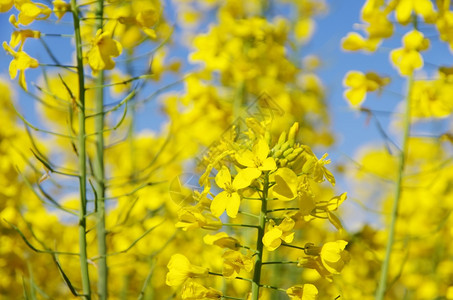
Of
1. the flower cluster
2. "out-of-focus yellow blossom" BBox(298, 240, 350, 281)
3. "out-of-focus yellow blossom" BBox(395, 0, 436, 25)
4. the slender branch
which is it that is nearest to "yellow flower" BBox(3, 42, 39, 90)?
the slender branch

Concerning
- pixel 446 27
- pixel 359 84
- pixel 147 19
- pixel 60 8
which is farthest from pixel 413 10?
pixel 60 8

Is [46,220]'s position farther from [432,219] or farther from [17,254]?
[432,219]

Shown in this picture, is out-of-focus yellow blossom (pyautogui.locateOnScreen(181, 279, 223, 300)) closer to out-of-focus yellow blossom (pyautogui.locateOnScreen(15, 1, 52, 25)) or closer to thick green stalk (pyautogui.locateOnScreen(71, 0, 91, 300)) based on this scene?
thick green stalk (pyautogui.locateOnScreen(71, 0, 91, 300))

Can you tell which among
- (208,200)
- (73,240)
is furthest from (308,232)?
(208,200)

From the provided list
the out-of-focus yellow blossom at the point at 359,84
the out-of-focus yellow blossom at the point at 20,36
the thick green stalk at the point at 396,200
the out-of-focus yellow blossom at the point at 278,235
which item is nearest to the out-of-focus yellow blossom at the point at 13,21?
the out-of-focus yellow blossom at the point at 20,36

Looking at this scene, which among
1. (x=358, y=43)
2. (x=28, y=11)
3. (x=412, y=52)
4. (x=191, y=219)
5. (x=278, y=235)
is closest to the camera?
(x=278, y=235)

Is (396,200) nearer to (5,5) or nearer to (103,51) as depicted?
(103,51)
